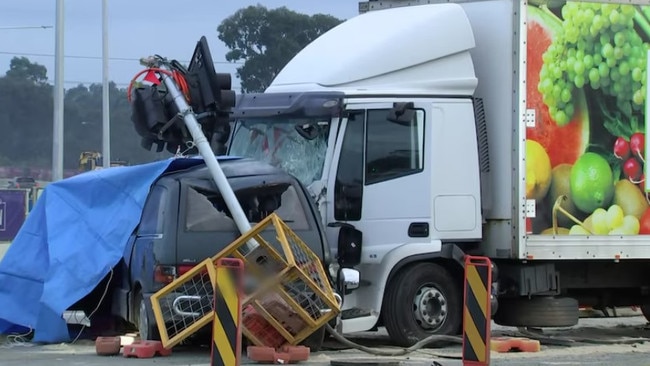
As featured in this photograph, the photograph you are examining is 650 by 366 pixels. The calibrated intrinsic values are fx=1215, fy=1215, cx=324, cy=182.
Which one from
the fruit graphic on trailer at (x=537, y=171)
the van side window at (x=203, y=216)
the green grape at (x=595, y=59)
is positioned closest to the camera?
the van side window at (x=203, y=216)

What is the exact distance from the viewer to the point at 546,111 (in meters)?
13.1

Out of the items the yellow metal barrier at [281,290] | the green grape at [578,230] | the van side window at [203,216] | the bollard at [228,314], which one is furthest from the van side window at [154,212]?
the green grape at [578,230]

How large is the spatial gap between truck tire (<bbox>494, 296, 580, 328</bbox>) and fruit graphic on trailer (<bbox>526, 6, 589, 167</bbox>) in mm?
1598

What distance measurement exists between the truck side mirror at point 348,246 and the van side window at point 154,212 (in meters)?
1.89

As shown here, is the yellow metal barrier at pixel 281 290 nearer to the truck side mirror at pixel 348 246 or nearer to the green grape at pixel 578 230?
the truck side mirror at pixel 348 246

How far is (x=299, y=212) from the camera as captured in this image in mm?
12211

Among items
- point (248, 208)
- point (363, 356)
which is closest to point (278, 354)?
point (363, 356)

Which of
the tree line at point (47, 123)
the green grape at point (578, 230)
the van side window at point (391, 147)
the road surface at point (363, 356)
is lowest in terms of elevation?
the road surface at point (363, 356)

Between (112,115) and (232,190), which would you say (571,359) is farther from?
(112,115)

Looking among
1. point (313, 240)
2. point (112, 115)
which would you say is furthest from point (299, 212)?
point (112, 115)

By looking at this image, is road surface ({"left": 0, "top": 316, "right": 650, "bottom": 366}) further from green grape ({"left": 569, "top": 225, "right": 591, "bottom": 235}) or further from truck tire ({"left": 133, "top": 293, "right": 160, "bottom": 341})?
green grape ({"left": 569, "top": 225, "right": 591, "bottom": 235})

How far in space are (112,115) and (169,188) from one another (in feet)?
185

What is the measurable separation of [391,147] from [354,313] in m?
1.79

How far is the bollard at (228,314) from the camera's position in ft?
29.5
